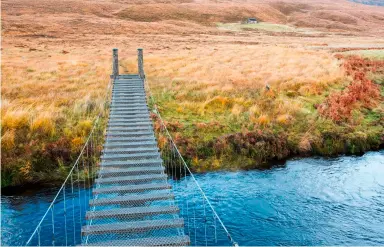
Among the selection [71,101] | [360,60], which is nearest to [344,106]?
[360,60]

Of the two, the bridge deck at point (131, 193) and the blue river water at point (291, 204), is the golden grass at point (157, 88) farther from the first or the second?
the bridge deck at point (131, 193)

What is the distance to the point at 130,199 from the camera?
1261 cm

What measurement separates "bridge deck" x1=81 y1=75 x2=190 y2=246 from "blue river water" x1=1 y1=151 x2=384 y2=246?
8.95 ft

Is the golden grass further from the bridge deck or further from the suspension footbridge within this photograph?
the bridge deck

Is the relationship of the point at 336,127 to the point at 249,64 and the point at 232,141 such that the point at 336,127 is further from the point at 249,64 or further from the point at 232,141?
the point at 249,64

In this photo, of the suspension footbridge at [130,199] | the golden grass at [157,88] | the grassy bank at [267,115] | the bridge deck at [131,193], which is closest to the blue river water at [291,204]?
the suspension footbridge at [130,199]

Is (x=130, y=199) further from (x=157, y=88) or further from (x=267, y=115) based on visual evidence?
(x=157, y=88)

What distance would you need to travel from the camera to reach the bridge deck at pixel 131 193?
1118 cm

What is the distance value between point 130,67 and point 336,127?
20.9 m

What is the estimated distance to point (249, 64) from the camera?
39500mm

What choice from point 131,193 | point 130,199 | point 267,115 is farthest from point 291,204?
point 267,115

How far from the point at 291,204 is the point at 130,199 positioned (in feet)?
23.9

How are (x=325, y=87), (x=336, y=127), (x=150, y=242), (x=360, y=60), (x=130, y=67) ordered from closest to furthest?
(x=150, y=242) < (x=336, y=127) < (x=325, y=87) < (x=130, y=67) < (x=360, y=60)

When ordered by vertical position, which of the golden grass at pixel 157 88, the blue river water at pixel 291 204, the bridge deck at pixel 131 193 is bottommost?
the blue river water at pixel 291 204
